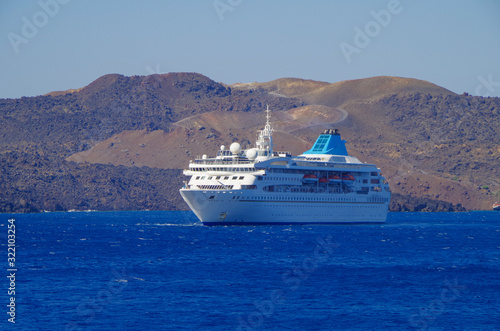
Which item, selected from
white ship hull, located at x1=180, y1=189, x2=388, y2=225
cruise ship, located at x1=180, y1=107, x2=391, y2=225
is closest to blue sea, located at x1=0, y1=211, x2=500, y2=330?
white ship hull, located at x1=180, y1=189, x2=388, y2=225

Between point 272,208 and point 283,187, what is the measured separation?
3.83 m

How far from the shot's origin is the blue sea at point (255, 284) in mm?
36688

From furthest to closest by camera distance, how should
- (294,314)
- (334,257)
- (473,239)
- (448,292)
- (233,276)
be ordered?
(473,239) < (334,257) < (233,276) < (448,292) < (294,314)

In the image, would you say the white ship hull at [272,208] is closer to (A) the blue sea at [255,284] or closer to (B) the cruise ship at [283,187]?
(B) the cruise ship at [283,187]

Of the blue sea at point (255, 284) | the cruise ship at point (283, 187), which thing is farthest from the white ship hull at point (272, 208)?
the blue sea at point (255, 284)

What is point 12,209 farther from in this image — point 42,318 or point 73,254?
point 42,318

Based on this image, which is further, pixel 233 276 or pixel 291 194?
pixel 291 194

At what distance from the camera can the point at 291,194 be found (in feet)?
288

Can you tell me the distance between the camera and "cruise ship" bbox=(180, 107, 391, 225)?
82.4 m

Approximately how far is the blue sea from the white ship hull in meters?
7.71

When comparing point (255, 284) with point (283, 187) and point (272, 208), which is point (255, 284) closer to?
point (272, 208)

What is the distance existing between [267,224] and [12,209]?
10279cm

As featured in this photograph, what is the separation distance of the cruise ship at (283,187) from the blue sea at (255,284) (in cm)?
812

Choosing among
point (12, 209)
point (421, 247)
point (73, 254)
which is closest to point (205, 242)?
point (73, 254)
